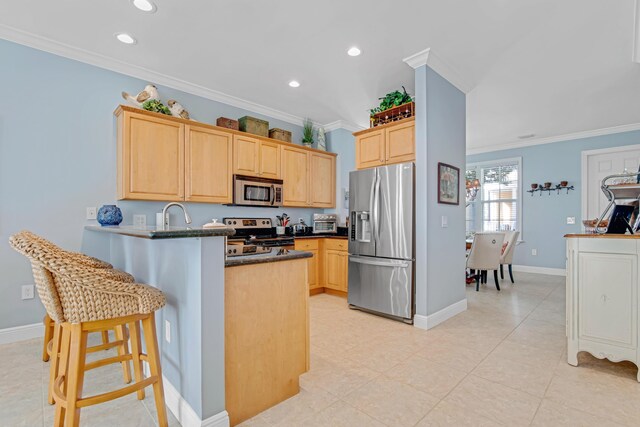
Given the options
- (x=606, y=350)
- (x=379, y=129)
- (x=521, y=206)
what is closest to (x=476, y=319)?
(x=606, y=350)

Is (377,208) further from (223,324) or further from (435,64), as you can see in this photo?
(223,324)

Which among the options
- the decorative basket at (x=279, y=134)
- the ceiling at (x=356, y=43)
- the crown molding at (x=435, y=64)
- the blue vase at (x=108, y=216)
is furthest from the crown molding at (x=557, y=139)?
the blue vase at (x=108, y=216)

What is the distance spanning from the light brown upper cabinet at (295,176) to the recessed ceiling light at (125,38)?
6.79 feet

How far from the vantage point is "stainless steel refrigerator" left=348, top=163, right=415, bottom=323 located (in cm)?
321

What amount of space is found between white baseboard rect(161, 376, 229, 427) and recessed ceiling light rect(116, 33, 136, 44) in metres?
2.92

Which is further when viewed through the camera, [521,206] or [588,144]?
[521,206]

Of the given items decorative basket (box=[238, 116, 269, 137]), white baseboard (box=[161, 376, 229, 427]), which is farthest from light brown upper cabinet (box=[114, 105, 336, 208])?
white baseboard (box=[161, 376, 229, 427])

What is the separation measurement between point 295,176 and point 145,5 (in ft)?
8.61

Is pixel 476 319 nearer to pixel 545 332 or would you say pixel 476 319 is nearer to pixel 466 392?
pixel 545 332

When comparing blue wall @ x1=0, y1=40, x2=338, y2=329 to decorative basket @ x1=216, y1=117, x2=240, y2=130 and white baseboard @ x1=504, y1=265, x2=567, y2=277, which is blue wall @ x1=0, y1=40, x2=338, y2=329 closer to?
decorative basket @ x1=216, y1=117, x2=240, y2=130

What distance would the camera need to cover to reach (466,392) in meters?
1.94

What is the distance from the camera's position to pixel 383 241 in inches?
134

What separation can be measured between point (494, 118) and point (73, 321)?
18.8 ft

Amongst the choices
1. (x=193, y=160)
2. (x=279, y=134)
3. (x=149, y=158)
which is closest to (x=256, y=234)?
(x=193, y=160)
